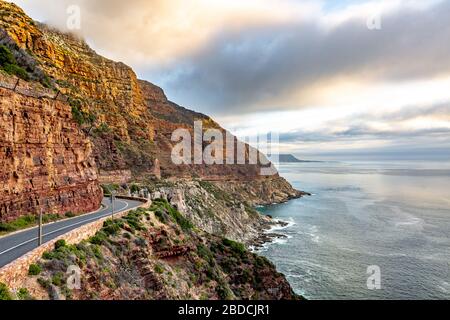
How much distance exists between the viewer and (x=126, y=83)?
341ft

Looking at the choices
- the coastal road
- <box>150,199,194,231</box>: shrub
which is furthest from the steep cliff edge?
the coastal road

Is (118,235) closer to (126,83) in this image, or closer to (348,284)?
(348,284)

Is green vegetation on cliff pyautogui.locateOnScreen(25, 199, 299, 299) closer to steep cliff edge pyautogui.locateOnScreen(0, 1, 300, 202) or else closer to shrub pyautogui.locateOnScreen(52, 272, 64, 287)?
shrub pyautogui.locateOnScreen(52, 272, 64, 287)

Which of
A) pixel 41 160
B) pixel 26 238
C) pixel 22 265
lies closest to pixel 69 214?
pixel 41 160

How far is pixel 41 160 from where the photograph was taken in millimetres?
28391

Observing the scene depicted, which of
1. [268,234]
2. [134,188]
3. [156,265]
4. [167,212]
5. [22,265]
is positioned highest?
[134,188]

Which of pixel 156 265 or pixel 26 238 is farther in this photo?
pixel 156 265

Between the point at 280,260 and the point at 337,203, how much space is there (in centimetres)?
7619

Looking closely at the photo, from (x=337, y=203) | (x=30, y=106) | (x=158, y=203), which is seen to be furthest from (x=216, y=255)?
(x=337, y=203)

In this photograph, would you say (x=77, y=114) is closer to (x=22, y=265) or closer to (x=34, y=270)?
(x=34, y=270)

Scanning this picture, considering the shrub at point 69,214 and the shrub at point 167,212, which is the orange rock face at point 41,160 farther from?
the shrub at point 167,212

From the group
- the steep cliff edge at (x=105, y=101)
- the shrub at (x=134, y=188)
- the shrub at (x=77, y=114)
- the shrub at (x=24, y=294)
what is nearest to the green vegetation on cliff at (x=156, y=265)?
the shrub at (x=24, y=294)

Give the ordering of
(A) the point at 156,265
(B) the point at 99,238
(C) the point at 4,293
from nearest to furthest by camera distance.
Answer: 1. (C) the point at 4,293
2. (B) the point at 99,238
3. (A) the point at 156,265

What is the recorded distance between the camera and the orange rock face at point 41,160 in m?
24.7
